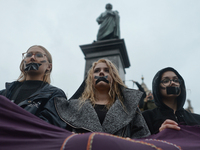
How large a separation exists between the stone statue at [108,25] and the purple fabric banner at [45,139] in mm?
7103

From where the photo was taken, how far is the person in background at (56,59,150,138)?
8.11 feet

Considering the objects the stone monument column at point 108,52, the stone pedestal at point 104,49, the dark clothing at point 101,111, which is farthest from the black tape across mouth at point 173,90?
the stone pedestal at point 104,49

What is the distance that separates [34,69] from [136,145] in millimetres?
2016

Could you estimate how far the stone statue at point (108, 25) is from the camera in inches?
344

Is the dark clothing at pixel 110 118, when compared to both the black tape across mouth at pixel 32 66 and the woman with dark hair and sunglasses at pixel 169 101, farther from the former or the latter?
the black tape across mouth at pixel 32 66

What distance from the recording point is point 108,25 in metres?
9.05

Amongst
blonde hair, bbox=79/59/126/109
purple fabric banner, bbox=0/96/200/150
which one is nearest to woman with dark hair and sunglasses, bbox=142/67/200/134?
blonde hair, bbox=79/59/126/109

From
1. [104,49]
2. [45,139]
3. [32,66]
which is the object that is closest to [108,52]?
[104,49]

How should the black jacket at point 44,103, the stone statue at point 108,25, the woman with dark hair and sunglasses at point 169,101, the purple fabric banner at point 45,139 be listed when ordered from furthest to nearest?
1. the stone statue at point 108,25
2. the woman with dark hair and sunglasses at point 169,101
3. the black jacket at point 44,103
4. the purple fabric banner at point 45,139

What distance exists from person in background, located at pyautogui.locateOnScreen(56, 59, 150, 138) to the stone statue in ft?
18.5

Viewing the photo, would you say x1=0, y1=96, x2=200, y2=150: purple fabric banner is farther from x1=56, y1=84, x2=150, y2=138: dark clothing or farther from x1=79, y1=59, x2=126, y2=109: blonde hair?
x1=79, y1=59, x2=126, y2=109: blonde hair

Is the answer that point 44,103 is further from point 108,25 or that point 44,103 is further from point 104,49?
point 108,25

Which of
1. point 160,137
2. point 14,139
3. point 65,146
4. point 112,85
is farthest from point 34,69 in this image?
point 160,137

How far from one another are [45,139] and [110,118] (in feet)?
3.47
